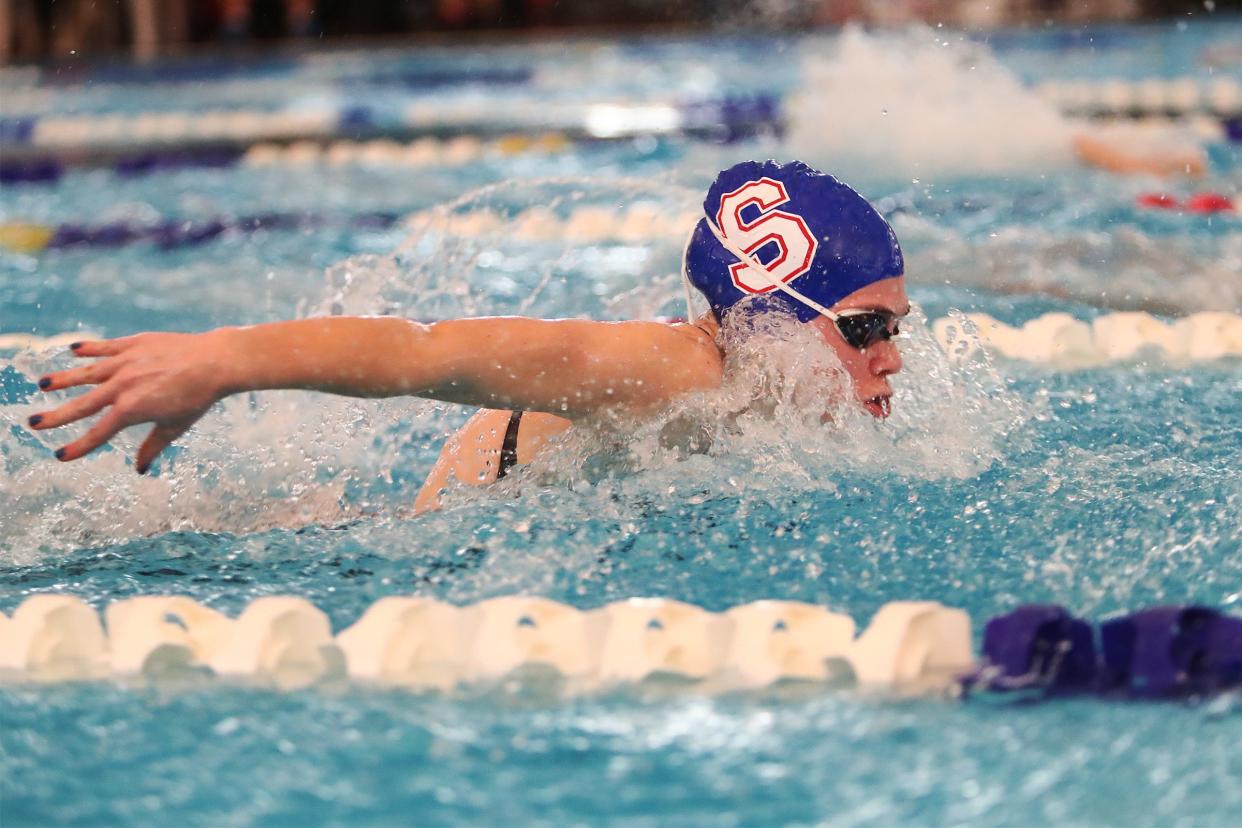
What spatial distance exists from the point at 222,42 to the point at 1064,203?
9865mm

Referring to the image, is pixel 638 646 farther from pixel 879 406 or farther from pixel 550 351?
pixel 879 406

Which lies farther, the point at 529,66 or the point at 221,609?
the point at 529,66

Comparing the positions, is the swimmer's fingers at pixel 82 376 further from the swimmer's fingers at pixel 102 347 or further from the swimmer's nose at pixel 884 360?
the swimmer's nose at pixel 884 360

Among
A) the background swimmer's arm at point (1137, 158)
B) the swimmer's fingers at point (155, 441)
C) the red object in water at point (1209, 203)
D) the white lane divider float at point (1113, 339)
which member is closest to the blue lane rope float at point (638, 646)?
the swimmer's fingers at point (155, 441)

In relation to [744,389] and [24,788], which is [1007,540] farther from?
[24,788]

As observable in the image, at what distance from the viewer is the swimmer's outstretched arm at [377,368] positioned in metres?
1.74

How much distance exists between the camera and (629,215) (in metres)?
5.00

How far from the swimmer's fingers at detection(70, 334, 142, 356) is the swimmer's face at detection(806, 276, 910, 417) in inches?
38.7

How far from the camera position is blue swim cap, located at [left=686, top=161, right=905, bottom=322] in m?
2.26

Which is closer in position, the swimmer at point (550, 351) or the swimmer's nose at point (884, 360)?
the swimmer at point (550, 351)

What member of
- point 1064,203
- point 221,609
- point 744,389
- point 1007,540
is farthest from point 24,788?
point 1064,203

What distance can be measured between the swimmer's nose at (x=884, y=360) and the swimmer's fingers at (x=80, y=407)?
1.08m

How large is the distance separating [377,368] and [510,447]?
52cm

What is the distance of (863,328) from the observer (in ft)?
7.42
